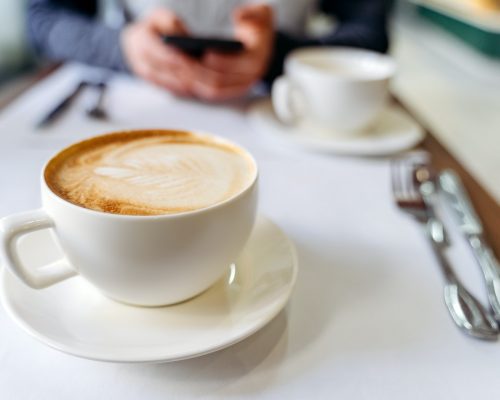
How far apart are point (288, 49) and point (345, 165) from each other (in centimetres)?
35

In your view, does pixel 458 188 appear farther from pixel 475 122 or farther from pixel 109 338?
pixel 475 122

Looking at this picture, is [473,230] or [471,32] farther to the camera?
[471,32]

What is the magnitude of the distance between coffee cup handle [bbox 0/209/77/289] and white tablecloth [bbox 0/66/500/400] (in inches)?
1.8

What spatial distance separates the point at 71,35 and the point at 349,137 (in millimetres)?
600

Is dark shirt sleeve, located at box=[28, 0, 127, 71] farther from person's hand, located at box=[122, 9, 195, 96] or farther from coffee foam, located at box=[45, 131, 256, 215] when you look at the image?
coffee foam, located at box=[45, 131, 256, 215]

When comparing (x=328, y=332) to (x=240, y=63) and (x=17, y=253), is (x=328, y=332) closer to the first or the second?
(x=17, y=253)

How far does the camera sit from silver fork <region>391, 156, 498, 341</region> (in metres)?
0.36

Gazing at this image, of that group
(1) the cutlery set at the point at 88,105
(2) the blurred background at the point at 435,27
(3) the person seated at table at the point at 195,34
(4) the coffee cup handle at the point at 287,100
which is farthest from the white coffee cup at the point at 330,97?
(2) the blurred background at the point at 435,27

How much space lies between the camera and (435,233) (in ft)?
1.59

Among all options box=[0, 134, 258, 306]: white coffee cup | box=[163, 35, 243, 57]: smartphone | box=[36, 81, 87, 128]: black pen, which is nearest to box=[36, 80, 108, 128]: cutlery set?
box=[36, 81, 87, 128]: black pen

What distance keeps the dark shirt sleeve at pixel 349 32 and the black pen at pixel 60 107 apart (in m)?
0.33

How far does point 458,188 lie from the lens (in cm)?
55

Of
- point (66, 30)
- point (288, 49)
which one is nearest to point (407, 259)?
point (288, 49)

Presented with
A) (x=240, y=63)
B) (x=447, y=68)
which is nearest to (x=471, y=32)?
(x=447, y=68)
